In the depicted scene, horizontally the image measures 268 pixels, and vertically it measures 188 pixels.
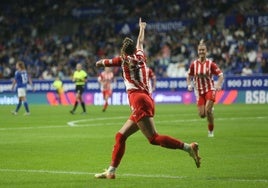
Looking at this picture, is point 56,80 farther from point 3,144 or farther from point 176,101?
point 3,144

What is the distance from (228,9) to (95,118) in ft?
71.1

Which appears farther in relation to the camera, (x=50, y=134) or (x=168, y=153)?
(x=50, y=134)

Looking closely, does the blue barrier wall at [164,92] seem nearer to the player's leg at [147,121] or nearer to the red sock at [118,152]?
the player's leg at [147,121]

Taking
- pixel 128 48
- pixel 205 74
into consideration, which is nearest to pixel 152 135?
pixel 128 48

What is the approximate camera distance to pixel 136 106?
13.1 metres

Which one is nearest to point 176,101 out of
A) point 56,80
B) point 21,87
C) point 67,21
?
point 56,80

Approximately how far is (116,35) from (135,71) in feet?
142

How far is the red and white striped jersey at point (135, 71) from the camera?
43.4ft

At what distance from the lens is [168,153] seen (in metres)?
17.8

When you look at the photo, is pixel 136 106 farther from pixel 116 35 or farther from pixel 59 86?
pixel 116 35

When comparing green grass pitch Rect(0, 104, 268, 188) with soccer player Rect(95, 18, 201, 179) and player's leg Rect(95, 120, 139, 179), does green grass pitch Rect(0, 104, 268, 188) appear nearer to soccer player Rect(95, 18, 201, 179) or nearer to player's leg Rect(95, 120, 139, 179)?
player's leg Rect(95, 120, 139, 179)

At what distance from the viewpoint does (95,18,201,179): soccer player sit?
43.0ft

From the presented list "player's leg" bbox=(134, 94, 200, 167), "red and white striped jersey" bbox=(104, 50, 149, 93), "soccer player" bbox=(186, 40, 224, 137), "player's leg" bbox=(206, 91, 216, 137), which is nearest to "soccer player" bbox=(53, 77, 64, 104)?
"soccer player" bbox=(186, 40, 224, 137)

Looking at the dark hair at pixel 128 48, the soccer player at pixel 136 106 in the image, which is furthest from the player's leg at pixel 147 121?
the dark hair at pixel 128 48
